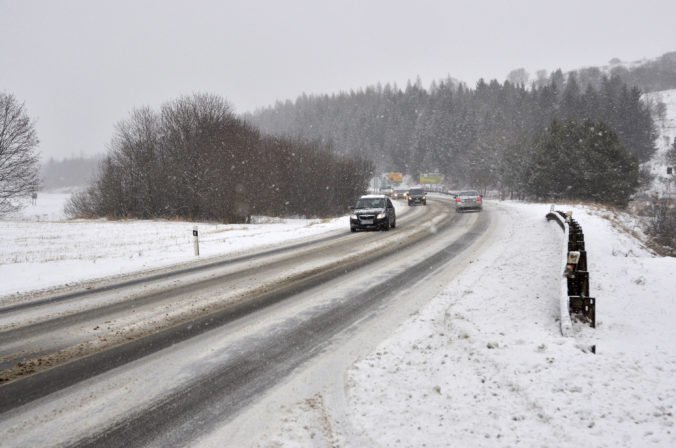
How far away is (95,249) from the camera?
758 inches

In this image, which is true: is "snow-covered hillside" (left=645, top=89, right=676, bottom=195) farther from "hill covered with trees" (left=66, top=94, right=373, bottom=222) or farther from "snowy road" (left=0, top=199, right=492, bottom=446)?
"snowy road" (left=0, top=199, right=492, bottom=446)

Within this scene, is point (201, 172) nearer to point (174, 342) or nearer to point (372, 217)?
point (372, 217)

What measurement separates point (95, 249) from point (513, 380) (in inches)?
747

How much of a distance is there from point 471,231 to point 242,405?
17.0 m

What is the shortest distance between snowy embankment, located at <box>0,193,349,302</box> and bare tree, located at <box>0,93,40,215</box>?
2.68 metres

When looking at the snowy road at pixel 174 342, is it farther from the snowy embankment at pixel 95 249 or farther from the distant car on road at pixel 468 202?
the distant car on road at pixel 468 202

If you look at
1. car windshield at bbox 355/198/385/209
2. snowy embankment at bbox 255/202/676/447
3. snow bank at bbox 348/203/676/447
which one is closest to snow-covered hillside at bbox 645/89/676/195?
car windshield at bbox 355/198/385/209

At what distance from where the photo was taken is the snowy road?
4.18 meters

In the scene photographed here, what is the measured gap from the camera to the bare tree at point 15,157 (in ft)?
89.8

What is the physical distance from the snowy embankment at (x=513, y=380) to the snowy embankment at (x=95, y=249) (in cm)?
964

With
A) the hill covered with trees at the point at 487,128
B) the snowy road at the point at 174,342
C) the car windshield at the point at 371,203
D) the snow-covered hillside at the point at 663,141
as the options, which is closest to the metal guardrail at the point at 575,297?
the snowy road at the point at 174,342

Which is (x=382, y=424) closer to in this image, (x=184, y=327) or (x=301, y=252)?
(x=184, y=327)

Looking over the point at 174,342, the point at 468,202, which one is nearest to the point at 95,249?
the point at 174,342

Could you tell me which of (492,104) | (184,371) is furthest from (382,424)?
(492,104)
